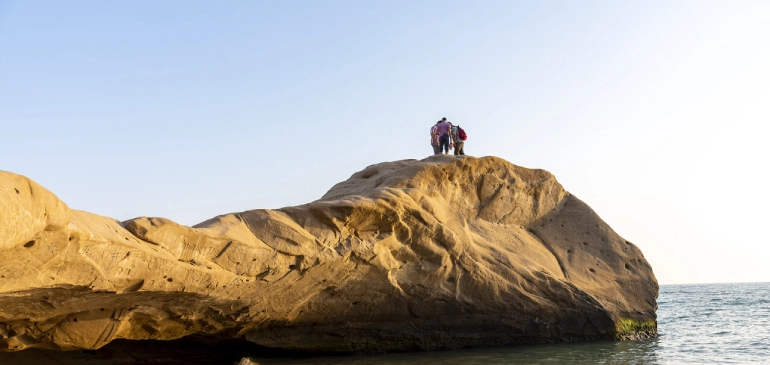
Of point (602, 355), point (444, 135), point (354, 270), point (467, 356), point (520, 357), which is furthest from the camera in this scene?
point (444, 135)

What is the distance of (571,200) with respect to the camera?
17141 millimetres

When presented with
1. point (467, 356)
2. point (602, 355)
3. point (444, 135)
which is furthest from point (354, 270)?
point (444, 135)

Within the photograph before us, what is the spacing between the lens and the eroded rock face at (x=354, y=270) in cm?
814

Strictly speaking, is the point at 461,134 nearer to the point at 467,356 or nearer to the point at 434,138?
the point at 434,138

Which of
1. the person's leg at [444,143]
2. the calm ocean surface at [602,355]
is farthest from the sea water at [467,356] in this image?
the person's leg at [444,143]

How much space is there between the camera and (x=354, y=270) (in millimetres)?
11945

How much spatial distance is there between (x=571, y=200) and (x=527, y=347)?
447 cm

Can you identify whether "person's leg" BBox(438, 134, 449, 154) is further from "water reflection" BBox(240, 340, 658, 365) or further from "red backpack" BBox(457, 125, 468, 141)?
"water reflection" BBox(240, 340, 658, 365)

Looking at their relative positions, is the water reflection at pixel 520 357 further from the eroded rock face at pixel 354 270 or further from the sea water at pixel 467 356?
the eroded rock face at pixel 354 270

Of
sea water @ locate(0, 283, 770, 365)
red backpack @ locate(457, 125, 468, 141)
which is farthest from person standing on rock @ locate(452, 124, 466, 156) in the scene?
sea water @ locate(0, 283, 770, 365)

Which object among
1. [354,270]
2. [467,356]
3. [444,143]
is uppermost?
[444,143]

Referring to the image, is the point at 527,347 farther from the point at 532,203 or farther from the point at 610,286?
the point at 532,203

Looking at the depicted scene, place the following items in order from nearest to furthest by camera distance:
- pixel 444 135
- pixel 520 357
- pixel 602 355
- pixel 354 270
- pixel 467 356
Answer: pixel 354 270
pixel 520 357
pixel 602 355
pixel 467 356
pixel 444 135

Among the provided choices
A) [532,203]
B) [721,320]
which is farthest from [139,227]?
[721,320]
